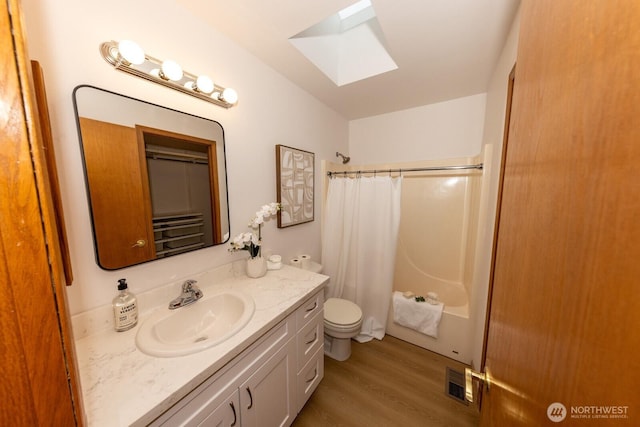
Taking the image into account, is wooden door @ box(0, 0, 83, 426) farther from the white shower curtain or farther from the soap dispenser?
the white shower curtain

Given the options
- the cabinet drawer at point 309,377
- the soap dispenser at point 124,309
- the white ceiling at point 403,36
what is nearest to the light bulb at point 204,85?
the white ceiling at point 403,36

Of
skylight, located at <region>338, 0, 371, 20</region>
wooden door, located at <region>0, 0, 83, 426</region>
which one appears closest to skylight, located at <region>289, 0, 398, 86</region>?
skylight, located at <region>338, 0, 371, 20</region>

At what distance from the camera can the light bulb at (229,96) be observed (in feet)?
4.10

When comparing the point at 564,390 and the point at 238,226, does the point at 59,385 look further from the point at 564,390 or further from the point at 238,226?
the point at 238,226

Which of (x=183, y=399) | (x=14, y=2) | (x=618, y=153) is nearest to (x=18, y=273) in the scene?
(x=14, y=2)

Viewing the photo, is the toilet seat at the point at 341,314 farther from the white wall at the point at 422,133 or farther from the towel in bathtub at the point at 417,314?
the white wall at the point at 422,133

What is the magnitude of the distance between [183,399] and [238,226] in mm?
924

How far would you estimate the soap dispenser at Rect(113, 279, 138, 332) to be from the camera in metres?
0.91

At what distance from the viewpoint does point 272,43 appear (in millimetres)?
1344

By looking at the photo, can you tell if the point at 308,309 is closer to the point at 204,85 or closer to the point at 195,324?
the point at 195,324

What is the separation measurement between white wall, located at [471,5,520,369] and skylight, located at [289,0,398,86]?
2.18 feet

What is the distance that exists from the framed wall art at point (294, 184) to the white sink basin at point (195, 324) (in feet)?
2.41

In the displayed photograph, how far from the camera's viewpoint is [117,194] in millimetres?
947

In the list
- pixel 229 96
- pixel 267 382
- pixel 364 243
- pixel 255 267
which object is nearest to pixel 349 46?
pixel 229 96
